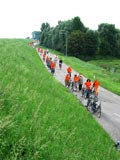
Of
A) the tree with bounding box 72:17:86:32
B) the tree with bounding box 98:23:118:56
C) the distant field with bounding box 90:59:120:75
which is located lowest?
the distant field with bounding box 90:59:120:75

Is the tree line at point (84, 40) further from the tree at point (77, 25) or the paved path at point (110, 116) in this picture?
the paved path at point (110, 116)

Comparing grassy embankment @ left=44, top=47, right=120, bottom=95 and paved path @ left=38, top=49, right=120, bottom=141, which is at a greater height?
paved path @ left=38, top=49, right=120, bottom=141

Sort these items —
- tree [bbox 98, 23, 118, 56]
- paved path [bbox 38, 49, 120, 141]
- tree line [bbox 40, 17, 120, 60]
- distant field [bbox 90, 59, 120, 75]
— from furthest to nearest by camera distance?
tree [bbox 98, 23, 118, 56], tree line [bbox 40, 17, 120, 60], distant field [bbox 90, 59, 120, 75], paved path [bbox 38, 49, 120, 141]

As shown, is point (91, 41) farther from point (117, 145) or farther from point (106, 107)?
point (117, 145)

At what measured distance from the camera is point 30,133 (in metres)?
8.99

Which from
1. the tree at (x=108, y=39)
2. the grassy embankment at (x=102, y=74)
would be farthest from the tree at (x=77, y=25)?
the grassy embankment at (x=102, y=74)

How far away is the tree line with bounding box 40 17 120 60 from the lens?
11662 cm

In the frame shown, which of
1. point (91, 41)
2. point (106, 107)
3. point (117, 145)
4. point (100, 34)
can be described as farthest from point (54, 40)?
point (117, 145)

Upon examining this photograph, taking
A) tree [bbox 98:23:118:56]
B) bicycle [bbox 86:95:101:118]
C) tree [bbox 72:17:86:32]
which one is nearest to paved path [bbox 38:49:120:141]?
bicycle [bbox 86:95:101:118]

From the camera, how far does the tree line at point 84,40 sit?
117m

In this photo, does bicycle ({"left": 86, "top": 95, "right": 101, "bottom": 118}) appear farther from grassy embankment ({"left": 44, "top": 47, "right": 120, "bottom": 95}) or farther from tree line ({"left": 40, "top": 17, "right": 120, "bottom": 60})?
tree line ({"left": 40, "top": 17, "right": 120, "bottom": 60})

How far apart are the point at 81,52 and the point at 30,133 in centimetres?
10997

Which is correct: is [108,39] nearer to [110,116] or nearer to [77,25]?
[77,25]

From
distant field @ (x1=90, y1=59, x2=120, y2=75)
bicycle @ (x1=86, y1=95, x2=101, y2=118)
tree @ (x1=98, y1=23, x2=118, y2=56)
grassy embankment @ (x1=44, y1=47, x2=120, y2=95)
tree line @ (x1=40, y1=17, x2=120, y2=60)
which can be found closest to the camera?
bicycle @ (x1=86, y1=95, x2=101, y2=118)
